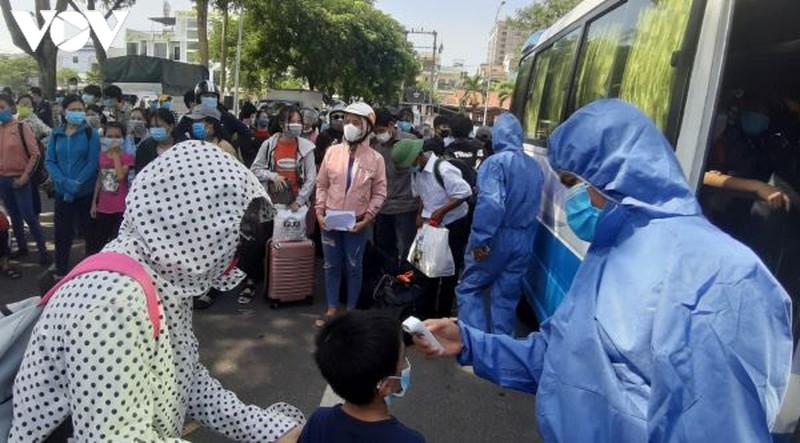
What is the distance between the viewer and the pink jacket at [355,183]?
15.5 feet

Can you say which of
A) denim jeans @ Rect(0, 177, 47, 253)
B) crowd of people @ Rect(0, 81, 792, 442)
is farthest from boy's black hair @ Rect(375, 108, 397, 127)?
crowd of people @ Rect(0, 81, 792, 442)

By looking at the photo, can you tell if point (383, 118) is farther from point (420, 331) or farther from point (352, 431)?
point (352, 431)

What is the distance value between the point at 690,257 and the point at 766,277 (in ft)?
0.50

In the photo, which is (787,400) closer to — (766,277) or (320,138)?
(766,277)

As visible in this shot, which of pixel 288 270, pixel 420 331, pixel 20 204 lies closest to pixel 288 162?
pixel 288 270

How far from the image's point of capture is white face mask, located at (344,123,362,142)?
15.4ft

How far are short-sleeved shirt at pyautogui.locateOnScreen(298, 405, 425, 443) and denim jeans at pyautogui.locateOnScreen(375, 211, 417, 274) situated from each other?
3787 mm

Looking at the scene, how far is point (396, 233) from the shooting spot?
5.77 meters

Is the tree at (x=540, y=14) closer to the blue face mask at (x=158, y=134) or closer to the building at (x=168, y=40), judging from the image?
the blue face mask at (x=158, y=134)

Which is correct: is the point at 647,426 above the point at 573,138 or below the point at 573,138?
below

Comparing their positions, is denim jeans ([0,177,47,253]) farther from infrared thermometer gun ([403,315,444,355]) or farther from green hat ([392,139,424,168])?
infrared thermometer gun ([403,315,444,355])

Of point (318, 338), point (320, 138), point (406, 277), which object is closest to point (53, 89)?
point (320, 138)

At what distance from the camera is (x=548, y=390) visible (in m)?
1.60

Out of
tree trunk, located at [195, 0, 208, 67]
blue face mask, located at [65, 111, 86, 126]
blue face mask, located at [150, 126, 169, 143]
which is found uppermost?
tree trunk, located at [195, 0, 208, 67]
